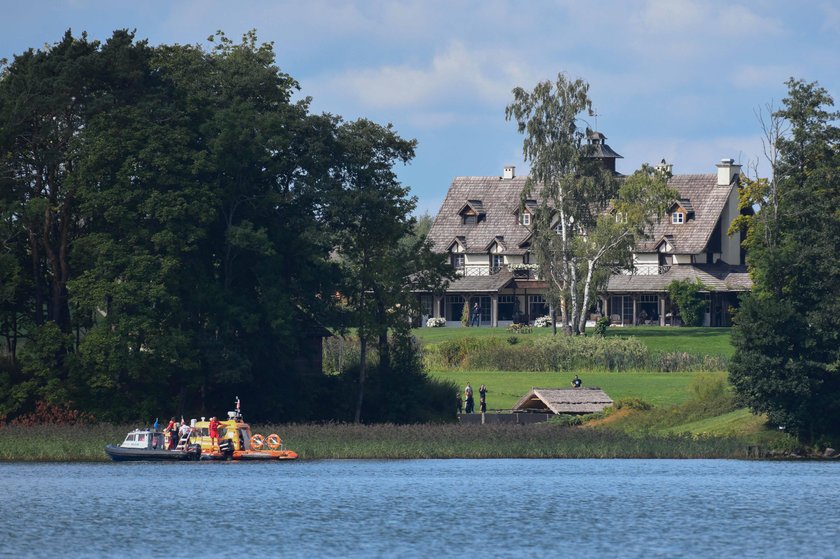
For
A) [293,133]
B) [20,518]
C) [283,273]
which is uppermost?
[293,133]

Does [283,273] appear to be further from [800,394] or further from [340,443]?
[800,394]

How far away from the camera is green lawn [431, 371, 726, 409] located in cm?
8088

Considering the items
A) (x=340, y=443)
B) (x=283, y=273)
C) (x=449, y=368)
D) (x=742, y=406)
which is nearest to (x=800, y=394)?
(x=742, y=406)

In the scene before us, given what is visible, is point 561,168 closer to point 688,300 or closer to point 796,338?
point 688,300

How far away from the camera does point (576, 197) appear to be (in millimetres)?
A: 109500

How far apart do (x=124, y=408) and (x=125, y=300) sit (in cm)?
538

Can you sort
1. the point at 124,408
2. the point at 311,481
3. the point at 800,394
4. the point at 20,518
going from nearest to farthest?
the point at 20,518 < the point at 311,481 < the point at 800,394 < the point at 124,408

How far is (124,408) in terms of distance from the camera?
70.3 meters

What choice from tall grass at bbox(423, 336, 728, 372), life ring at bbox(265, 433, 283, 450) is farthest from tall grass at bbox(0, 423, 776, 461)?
tall grass at bbox(423, 336, 728, 372)

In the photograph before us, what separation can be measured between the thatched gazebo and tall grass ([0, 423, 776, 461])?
684 centimetres

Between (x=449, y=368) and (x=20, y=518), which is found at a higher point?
(x=449, y=368)

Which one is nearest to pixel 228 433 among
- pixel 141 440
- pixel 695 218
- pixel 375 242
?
pixel 141 440

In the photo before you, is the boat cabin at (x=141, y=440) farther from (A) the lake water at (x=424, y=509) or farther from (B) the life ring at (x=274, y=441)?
(B) the life ring at (x=274, y=441)

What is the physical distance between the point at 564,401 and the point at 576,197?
36319 millimetres
